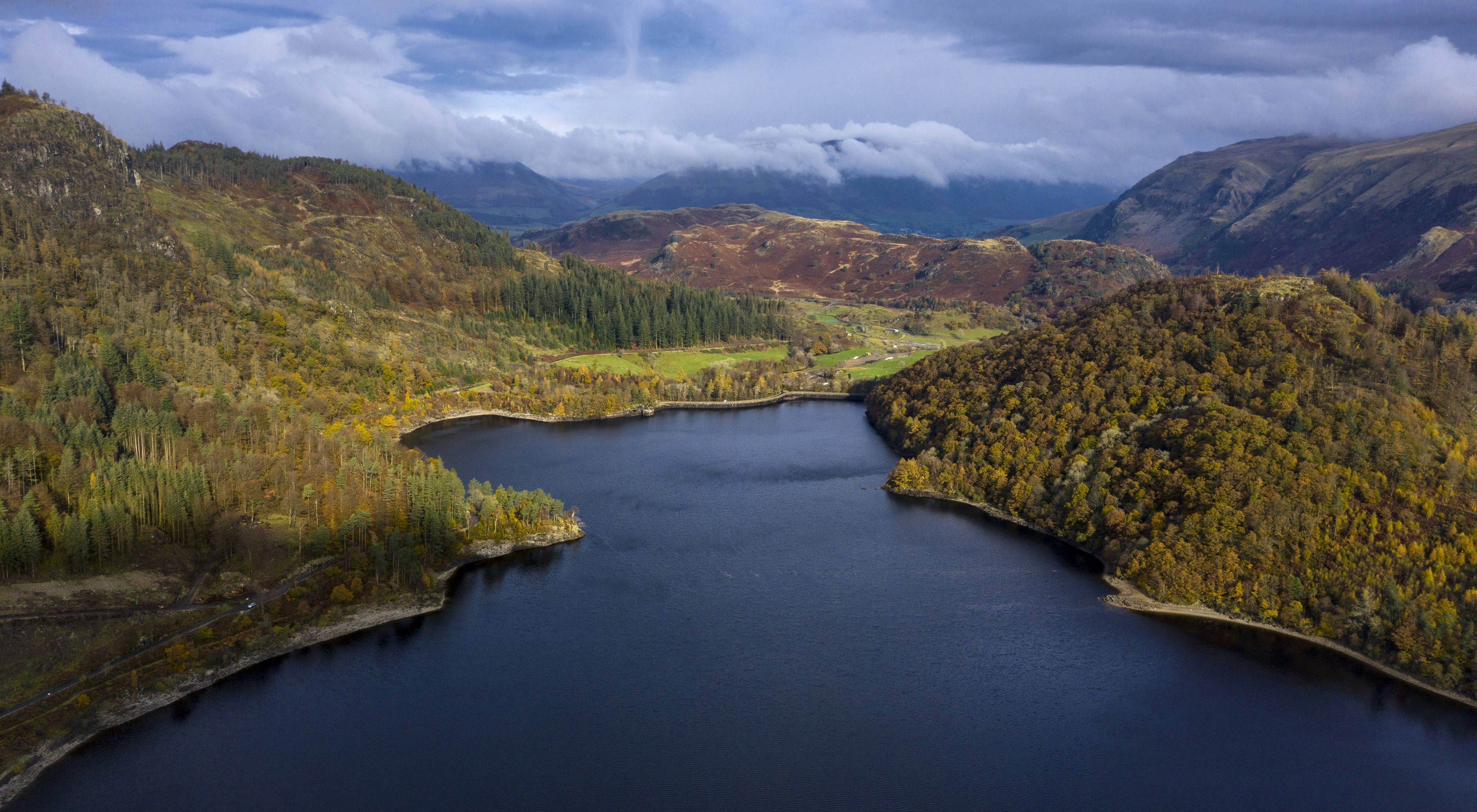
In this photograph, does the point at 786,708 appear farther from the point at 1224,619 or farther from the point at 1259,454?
the point at 1259,454

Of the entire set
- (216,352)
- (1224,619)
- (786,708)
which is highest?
(216,352)

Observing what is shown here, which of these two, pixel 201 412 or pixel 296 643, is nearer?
pixel 296 643

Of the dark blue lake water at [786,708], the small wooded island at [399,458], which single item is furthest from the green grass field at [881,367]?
the dark blue lake water at [786,708]

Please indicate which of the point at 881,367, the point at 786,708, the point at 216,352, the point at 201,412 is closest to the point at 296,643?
the point at 786,708

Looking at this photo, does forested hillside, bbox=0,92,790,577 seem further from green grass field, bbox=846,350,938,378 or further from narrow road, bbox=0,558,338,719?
green grass field, bbox=846,350,938,378

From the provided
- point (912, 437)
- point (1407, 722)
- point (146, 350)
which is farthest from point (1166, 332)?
point (146, 350)

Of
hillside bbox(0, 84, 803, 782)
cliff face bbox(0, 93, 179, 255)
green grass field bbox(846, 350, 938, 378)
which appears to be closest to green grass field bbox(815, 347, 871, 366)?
green grass field bbox(846, 350, 938, 378)

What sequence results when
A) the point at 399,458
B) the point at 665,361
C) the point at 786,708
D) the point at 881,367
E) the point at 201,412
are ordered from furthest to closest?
the point at 665,361
the point at 881,367
the point at 399,458
the point at 201,412
the point at 786,708

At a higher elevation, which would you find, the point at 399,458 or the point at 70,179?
the point at 70,179
